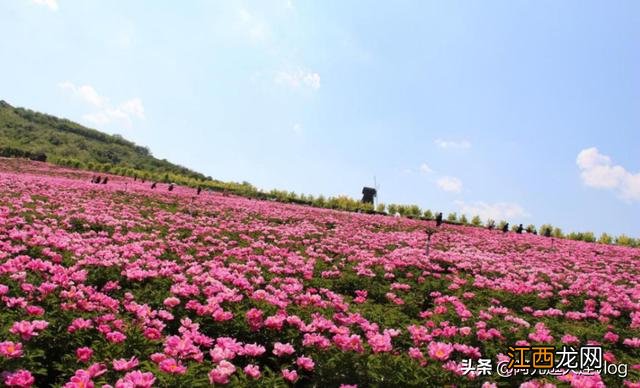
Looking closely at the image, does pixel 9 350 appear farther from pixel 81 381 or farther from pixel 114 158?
pixel 114 158

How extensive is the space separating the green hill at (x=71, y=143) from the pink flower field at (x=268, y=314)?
189 ft

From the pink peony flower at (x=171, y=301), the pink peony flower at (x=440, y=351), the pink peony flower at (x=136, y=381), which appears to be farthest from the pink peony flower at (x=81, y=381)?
the pink peony flower at (x=440, y=351)

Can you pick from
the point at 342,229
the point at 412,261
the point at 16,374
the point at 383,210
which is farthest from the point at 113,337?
the point at 383,210

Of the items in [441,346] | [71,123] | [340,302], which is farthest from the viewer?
[71,123]

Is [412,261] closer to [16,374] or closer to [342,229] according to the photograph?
[342,229]

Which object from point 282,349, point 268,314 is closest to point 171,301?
point 268,314

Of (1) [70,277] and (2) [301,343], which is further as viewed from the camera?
(1) [70,277]

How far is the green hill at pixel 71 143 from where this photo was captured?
75562mm

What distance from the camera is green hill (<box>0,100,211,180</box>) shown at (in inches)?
2975

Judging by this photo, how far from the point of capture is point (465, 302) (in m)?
7.77

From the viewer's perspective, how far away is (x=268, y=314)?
18.5 ft

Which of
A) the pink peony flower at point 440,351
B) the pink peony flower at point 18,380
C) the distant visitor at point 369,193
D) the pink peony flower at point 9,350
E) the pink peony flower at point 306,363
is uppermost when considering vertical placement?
the distant visitor at point 369,193

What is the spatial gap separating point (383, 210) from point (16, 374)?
30898mm

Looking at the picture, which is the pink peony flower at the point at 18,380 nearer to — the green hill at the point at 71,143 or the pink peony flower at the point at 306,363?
the pink peony flower at the point at 306,363
